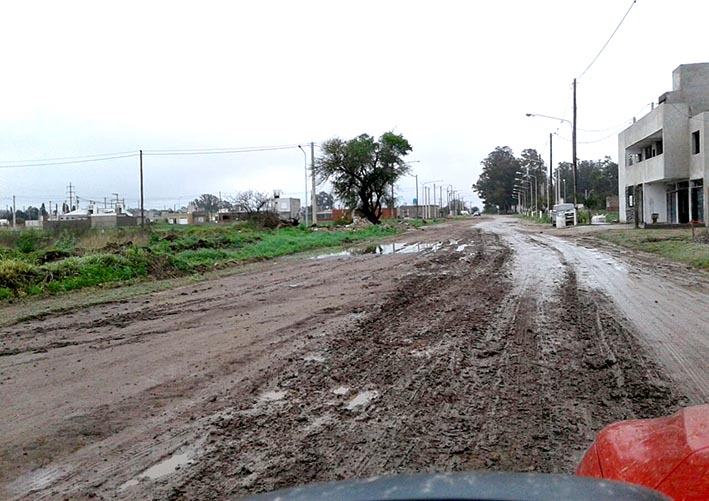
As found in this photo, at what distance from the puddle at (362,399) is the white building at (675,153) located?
37.8 m

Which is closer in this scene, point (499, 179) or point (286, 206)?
point (286, 206)

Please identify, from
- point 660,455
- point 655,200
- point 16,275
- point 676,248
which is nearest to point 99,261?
point 16,275

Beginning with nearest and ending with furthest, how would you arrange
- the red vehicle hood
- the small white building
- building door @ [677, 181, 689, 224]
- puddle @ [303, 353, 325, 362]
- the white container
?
the red vehicle hood
puddle @ [303, 353, 325, 362]
building door @ [677, 181, 689, 224]
the white container
the small white building

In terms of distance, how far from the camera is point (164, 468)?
4605 mm

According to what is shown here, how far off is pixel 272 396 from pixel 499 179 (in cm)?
16845

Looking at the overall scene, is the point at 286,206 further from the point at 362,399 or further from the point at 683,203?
the point at 362,399

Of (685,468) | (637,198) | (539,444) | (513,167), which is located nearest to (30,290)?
(539,444)

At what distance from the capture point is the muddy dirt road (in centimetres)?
459

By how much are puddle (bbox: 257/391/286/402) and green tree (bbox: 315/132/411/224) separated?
61231 millimetres

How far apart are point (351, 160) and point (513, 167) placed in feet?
358

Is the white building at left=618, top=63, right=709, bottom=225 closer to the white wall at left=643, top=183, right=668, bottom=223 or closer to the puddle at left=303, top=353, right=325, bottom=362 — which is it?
the white wall at left=643, top=183, right=668, bottom=223

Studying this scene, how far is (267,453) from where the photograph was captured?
15.7 feet

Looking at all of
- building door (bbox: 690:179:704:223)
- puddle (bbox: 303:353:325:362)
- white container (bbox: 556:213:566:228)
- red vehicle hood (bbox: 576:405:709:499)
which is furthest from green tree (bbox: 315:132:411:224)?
red vehicle hood (bbox: 576:405:709:499)

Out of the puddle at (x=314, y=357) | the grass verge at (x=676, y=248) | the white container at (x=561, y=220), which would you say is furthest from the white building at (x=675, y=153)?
the puddle at (x=314, y=357)
